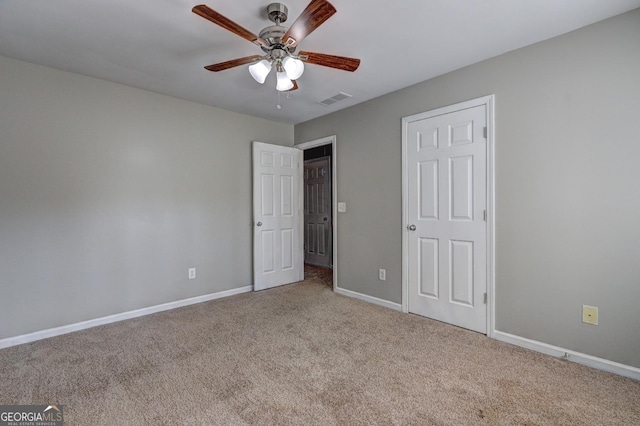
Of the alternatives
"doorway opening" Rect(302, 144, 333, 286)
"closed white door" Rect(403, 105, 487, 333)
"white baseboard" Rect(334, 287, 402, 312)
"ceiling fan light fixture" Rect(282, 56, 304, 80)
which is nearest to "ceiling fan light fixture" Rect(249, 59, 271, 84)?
"ceiling fan light fixture" Rect(282, 56, 304, 80)

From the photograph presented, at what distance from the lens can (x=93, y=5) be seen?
1.85 metres

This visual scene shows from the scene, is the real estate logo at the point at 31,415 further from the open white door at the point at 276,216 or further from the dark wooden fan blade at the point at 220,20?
the open white door at the point at 276,216

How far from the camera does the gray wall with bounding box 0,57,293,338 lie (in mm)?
2537

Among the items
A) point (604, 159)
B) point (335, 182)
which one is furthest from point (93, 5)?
point (604, 159)

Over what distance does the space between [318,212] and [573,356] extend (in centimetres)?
427

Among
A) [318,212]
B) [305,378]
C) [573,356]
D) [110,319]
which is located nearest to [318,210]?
[318,212]

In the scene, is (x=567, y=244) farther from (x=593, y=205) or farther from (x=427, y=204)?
(x=427, y=204)

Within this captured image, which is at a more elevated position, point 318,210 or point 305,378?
point 318,210

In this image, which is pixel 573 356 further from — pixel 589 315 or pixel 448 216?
pixel 448 216

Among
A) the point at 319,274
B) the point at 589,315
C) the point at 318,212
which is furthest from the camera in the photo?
the point at 318,212

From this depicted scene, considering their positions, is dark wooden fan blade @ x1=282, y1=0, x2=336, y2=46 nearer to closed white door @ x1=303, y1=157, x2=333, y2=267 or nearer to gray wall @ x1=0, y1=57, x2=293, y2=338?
gray wall @ x1=0, y1=57, x2=293, y2=338

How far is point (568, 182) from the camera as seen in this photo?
2189 millimetres

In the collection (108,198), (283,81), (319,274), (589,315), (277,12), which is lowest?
(319,274)

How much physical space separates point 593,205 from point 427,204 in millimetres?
1250
